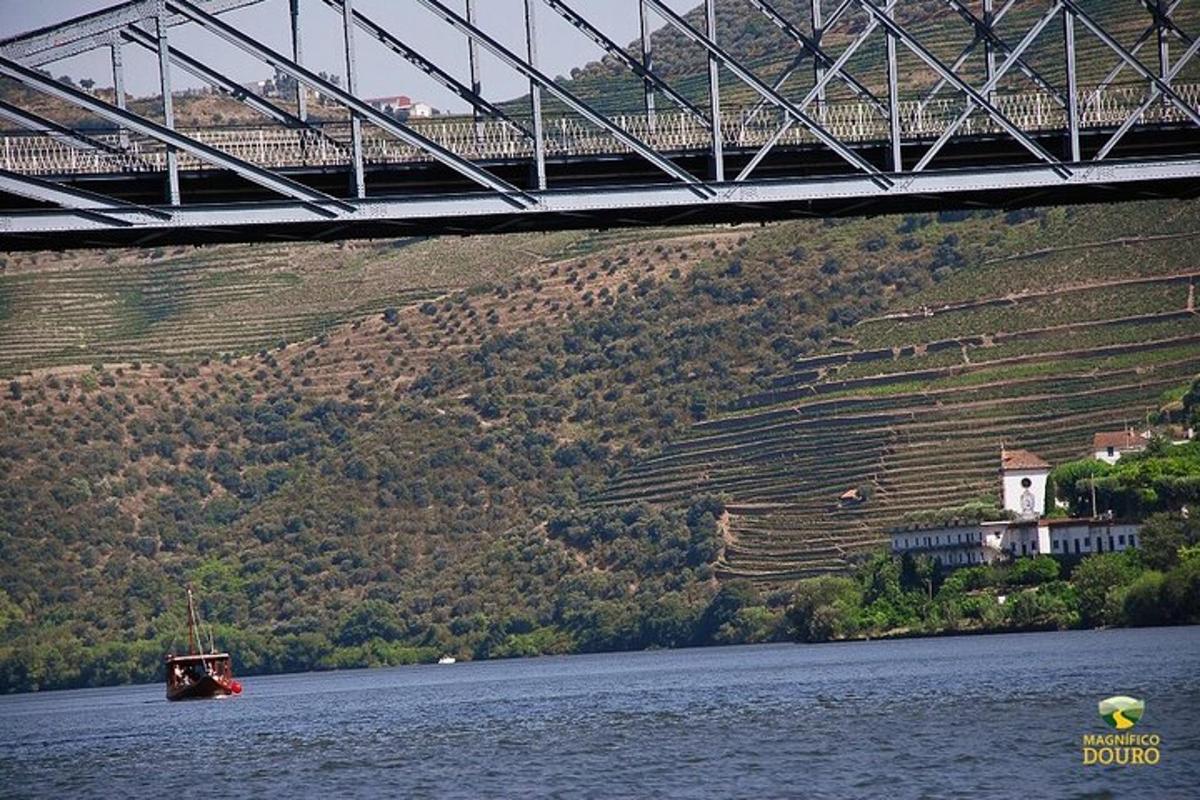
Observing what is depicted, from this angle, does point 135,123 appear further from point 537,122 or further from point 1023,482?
point 1023,482

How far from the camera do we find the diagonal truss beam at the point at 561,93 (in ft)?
173

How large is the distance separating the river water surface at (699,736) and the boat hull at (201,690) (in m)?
11.9

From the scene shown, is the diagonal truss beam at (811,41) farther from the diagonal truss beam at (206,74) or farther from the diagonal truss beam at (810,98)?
the diagonal truss beam at (206,74)

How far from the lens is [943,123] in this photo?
71.7 m

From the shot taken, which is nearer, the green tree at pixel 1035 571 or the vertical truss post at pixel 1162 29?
the vertical truss post at pixel 1162 29

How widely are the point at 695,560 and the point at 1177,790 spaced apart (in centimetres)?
13862

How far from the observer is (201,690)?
406ft

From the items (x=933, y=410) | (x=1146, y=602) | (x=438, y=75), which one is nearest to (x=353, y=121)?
(x=438, y=75)

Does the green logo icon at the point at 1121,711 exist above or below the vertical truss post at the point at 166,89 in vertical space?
below

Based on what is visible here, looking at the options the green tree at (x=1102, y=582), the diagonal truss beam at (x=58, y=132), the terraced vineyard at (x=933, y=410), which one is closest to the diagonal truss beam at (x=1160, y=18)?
the diagonal truss beam at (x=58, y=132)

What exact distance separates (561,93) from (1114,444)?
99.0 meters

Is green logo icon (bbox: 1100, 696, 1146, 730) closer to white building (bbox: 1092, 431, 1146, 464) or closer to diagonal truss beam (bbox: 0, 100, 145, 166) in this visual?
diagonal truss beam (bbox: 0, 100, 145, 166)

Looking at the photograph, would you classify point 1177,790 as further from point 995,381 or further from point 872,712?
point 995,381

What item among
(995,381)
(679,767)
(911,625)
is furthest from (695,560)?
(679,767)
